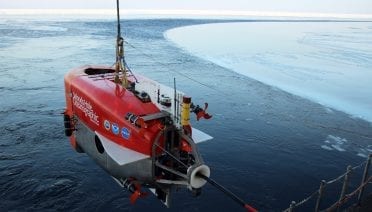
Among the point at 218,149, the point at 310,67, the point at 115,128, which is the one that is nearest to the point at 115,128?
the point at 115,128

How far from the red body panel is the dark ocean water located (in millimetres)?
2229

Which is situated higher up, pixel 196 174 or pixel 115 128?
pixel 115 128

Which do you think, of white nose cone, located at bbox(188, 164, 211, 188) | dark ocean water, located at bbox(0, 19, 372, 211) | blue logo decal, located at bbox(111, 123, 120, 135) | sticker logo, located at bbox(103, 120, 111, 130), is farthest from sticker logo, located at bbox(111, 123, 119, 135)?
white nose cone, located at bbox(188, 164, 211, 188)

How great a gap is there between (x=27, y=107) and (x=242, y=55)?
74.3 ft

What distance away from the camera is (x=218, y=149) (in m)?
13.8

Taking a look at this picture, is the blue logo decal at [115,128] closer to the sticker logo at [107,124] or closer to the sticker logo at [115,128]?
the sticker logo at [115,128]

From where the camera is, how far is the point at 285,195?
10.9m

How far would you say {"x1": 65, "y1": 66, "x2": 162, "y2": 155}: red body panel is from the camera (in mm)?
8438

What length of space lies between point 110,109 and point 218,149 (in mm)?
5854

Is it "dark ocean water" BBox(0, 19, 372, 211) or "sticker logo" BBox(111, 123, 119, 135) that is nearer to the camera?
"sticker logo" BBox(111, 123, 119, 135)

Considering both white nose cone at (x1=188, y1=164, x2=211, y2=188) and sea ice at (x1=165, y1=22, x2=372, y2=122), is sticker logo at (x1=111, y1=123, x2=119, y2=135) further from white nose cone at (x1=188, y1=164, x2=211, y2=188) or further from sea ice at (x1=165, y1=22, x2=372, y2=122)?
sea ice at (x1=165, y1=22, x2=372, y2=122)

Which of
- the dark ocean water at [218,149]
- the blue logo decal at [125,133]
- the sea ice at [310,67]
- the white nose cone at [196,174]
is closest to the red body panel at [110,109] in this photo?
the blue logo decal at [125,133]

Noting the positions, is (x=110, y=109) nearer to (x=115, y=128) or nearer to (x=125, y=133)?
(x=115, y=128)

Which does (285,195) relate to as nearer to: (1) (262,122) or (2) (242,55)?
(1) (262,122)
